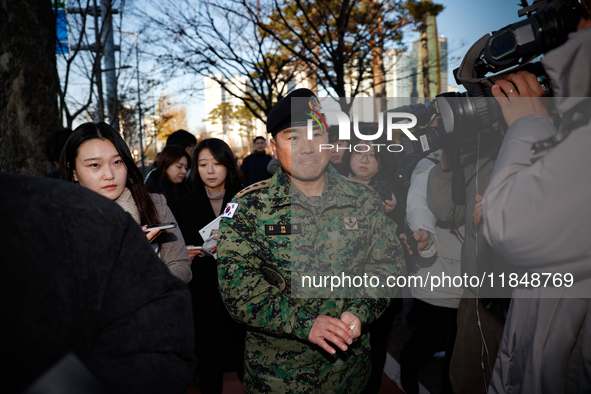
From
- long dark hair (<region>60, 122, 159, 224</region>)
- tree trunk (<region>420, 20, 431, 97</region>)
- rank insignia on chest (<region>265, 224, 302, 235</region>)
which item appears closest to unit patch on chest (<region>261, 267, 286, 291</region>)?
rank insignia on chest (<region>265, 224, 302, 235</region>)

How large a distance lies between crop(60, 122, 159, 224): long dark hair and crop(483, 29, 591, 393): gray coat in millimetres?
1660

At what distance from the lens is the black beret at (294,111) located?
1.93 m

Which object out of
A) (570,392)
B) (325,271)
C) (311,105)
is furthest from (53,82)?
(570,392)

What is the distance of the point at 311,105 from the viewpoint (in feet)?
6.41

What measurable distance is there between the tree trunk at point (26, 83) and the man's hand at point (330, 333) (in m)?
4.03

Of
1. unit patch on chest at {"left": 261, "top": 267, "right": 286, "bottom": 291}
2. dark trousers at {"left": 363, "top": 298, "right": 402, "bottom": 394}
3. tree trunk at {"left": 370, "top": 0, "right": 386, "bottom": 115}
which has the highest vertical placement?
tree trunk at {"left": 370, "top": 0, "right": 386, "bottom": 115}

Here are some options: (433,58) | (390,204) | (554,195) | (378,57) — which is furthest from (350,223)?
(433,58)

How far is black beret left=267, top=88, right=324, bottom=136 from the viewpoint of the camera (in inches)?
76.0

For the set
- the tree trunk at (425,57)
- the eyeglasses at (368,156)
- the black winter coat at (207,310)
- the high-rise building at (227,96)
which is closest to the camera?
the black winter coat at (207,310)

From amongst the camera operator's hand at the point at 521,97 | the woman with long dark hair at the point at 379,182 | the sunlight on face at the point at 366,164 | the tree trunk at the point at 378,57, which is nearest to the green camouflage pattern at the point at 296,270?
the camera operator's hand at the point at 521,97

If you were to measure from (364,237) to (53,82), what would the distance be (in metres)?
4.30

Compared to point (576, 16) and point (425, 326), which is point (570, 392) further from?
point (425, 326)

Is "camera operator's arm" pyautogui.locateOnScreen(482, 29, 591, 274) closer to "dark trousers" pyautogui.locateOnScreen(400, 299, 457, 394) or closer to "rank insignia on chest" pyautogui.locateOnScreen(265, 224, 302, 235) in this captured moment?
"rank insignia on chest" pyautogui.locateOnScreen(265, 224, 302, 235)

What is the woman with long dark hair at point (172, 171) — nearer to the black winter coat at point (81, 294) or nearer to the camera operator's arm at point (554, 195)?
the black winter coat at point (81, 294)
